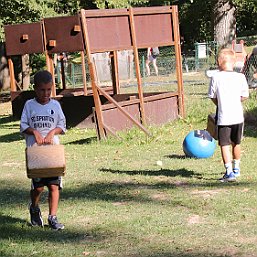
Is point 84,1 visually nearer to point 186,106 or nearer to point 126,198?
point 186,106

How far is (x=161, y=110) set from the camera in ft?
53.3

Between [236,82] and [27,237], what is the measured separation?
3479 millimetres

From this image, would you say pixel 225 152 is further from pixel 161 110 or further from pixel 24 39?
Result: pixel 24 39

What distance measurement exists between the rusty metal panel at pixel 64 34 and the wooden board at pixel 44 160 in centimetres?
820

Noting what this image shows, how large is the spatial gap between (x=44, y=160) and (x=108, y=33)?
8664 millimetres

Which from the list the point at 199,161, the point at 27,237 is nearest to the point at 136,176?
the point at 199,161

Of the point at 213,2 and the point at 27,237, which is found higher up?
the point at 213,2

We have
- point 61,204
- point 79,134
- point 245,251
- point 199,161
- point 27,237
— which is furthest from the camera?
point 79,134

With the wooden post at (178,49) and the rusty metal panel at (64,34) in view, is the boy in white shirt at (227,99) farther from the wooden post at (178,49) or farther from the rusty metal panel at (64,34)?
the wooden post at (178,49)

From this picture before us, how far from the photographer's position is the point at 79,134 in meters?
16.0

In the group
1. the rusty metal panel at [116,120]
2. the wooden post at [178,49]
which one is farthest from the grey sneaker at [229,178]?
the wooden post at [178,49]

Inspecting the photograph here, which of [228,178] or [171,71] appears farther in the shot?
[171,71]

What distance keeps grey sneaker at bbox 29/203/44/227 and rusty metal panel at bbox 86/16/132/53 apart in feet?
25.5

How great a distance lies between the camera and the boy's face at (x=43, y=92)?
21.5 ft
